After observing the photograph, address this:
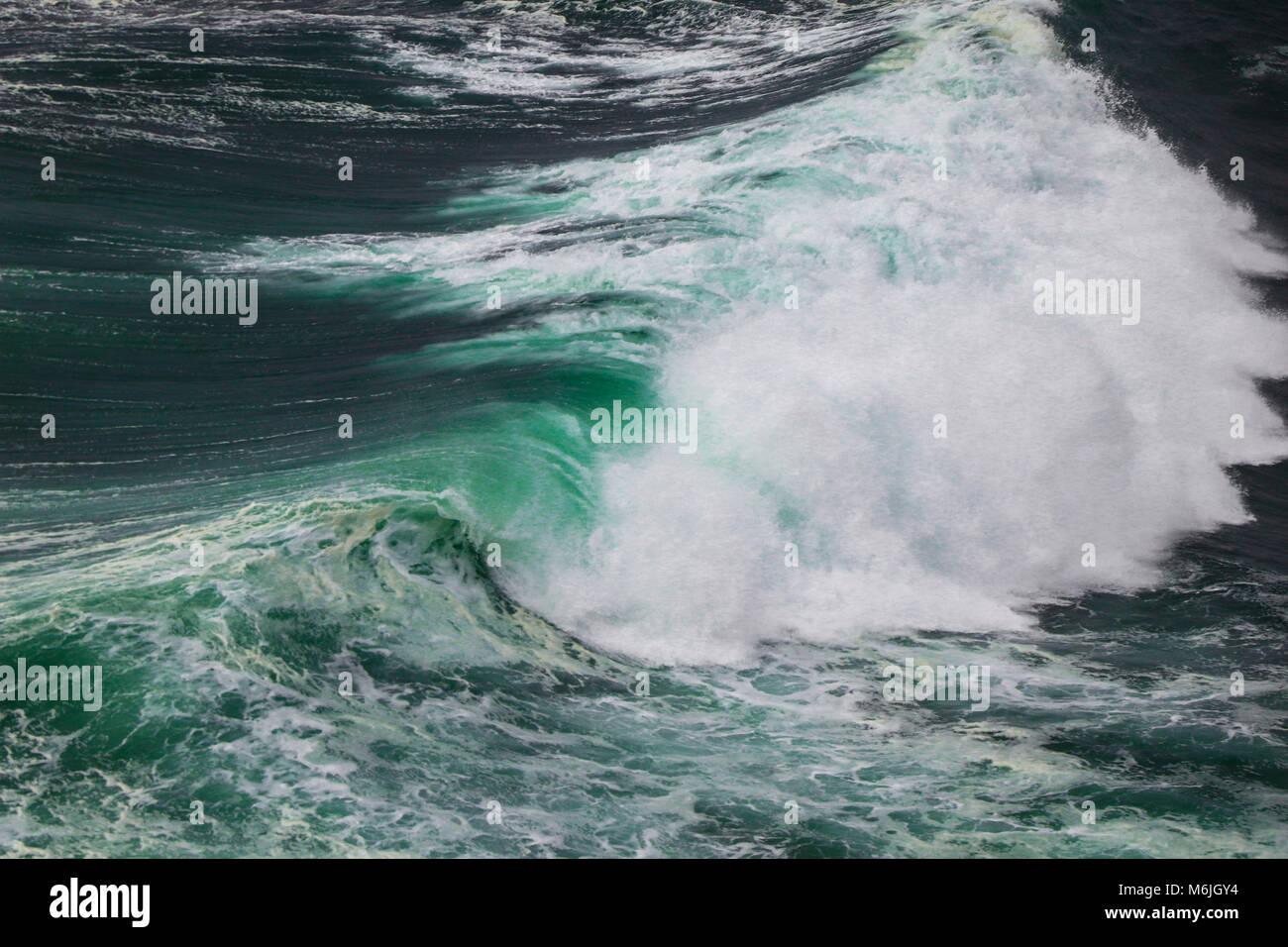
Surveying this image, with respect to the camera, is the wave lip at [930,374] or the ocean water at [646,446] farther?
the wave lip at [930,374]

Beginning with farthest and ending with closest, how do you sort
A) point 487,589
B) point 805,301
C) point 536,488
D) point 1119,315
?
point 1119,315
point 805,301
point 536,488
point 487,589

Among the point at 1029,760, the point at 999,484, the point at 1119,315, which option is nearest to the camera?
the point at 1029,760

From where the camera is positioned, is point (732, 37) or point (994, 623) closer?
point (994, 623)

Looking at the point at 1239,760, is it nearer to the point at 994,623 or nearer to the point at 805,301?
the point at 994,623

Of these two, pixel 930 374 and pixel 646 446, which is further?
pixel 930 374

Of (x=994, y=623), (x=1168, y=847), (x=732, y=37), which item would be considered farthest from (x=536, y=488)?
(x=732, y=37)

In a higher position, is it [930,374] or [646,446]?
[930,374]

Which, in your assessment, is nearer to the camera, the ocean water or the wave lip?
the ocean water

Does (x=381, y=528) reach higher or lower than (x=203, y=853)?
higher
